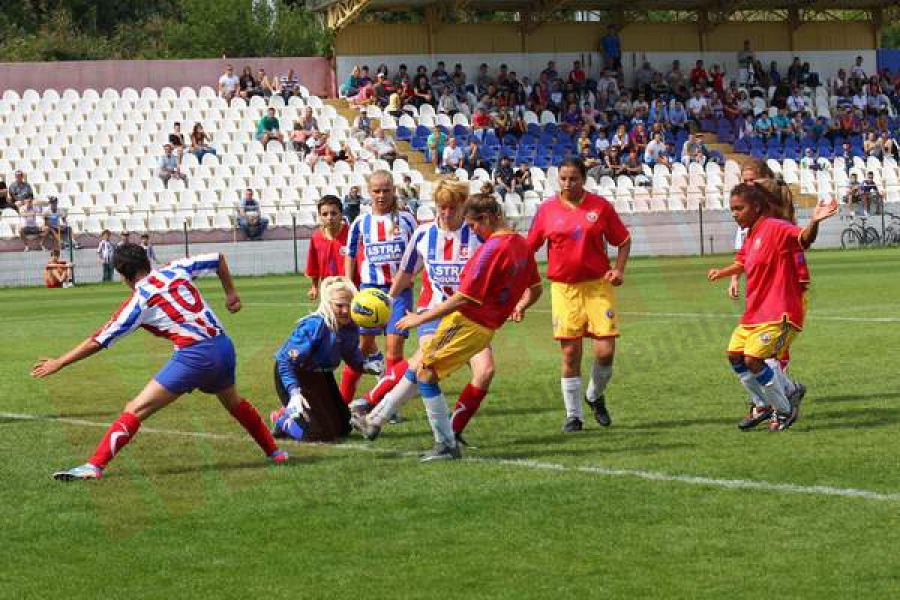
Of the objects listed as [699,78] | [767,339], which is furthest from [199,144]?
[767,339]

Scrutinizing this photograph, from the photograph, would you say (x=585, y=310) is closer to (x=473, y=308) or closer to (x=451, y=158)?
(x=473, y=308)

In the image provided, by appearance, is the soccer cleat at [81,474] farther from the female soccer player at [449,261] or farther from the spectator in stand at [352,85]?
the spectator in stand at [352,85]

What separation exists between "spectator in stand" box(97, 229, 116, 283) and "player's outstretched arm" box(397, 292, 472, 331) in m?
Result: 26.2

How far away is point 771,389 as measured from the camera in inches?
403

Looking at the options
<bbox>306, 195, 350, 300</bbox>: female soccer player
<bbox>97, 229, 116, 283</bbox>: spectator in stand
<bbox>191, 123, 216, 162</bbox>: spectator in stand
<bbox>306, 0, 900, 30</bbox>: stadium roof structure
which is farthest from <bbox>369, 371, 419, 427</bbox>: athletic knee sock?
<bbox>306, 0, 900, 30</bbox>: stadium roof structure

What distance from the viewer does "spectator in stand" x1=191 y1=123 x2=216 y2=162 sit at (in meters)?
39.8

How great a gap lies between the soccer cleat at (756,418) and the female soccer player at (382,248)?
2.68 meters

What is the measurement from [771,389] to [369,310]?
282 centimetres

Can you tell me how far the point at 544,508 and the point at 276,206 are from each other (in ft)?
98.4

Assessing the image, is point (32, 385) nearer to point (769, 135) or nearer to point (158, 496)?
point (158, 496)

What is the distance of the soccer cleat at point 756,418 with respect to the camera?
1052 centimetres

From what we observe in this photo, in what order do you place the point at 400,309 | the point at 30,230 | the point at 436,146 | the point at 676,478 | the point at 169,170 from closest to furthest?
the point at 676,478 < the point at 400,309 < the point at 30,230 < the point at 169,170 < the point at 436,146

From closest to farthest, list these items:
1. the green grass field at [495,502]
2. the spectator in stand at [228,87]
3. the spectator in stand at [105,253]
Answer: the green grass field at [495,502] → the spectator in stand at [105,253] → the spectator in stand at [228,87]

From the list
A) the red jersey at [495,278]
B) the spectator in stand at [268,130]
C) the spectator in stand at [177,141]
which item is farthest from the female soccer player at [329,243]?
the spectator in stand at [268,130]
